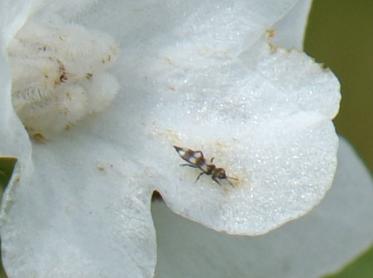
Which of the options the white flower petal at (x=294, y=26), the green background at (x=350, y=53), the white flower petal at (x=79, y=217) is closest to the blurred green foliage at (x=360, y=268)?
the white flower petal at (x=294, y=26)

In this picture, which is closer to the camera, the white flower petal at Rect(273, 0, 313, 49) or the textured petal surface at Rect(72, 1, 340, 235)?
the textured petal surface at Rect(72, 1, 340, 235)

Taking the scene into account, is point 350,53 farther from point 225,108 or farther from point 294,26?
point 225,108

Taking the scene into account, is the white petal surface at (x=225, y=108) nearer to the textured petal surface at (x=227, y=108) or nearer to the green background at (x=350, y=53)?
the textured petal surface at (x=227, y=108)

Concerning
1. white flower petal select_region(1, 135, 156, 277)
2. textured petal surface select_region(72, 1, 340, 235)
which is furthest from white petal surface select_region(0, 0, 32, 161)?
textured petal surface select_region(72, 1, 340, 235)

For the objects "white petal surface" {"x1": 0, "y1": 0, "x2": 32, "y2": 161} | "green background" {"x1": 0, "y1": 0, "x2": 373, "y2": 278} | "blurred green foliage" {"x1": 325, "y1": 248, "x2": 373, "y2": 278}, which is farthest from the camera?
"green background" {"x1": 0, "y1": 0, "x2": 373, "y2": 278}

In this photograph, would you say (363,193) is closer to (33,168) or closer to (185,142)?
(185,142)

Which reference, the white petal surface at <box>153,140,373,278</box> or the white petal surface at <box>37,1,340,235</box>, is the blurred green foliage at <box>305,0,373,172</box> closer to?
the white petal surface at <box>153,140,373,278</box>

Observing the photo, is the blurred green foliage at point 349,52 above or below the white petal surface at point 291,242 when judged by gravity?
below
